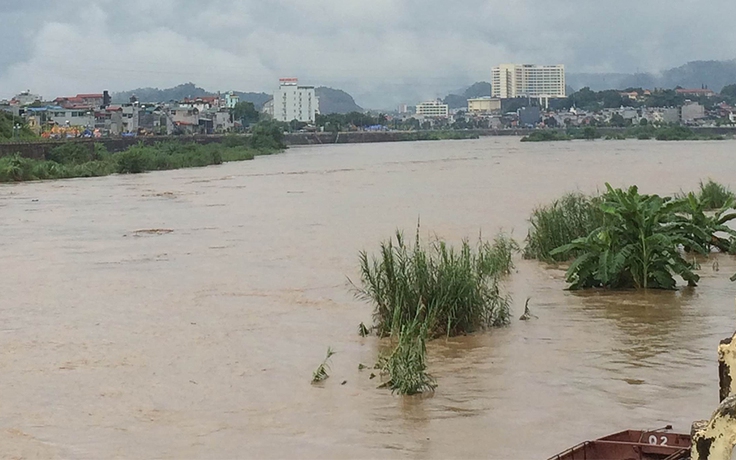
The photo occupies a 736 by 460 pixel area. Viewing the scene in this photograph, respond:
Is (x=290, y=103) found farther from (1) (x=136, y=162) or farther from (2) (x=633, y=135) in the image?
(1) (x=136, y=162)

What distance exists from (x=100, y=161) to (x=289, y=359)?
150 feet

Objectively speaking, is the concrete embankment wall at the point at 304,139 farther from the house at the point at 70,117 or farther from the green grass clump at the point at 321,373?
the green grass clump at the point at 321,373

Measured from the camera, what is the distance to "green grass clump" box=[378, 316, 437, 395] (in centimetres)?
768

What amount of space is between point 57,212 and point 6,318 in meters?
16.2

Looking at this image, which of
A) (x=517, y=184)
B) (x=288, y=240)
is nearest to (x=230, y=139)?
(x=517, y=184)

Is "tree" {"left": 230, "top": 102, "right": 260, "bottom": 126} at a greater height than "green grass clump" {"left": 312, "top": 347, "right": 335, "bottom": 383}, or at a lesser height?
greater

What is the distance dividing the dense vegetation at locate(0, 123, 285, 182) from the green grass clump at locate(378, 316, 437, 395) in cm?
3907

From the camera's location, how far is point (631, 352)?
8.98m

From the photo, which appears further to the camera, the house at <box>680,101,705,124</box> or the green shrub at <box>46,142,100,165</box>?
the house at <box>680,101,705,124</box>

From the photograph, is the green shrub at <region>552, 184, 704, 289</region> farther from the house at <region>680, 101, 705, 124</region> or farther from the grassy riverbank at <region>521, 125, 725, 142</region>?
the house at <region>680, 101, 705, 124</region>

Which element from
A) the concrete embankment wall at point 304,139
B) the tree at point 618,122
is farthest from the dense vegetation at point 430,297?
the tree at point 618,122

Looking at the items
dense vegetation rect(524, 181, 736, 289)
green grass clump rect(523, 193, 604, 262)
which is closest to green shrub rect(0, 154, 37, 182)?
green grass clump rect(523, 193, 604, 262)

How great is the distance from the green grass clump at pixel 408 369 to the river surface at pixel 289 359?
0.12 metres

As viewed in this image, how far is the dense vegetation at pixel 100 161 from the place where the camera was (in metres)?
→ 45.9
